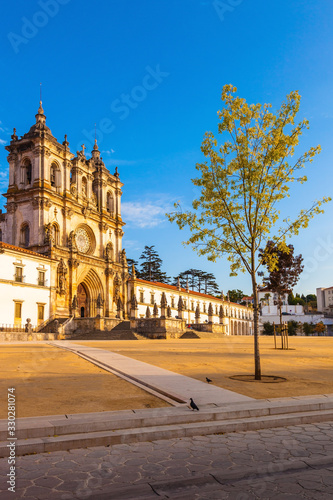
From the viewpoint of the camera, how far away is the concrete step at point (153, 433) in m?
5.74

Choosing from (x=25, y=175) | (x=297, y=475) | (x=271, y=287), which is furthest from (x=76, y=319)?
(x=297, y=475)

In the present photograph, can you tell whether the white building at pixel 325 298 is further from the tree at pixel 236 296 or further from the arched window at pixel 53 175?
the arched window at pixel 53 175

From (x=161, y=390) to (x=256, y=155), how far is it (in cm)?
726

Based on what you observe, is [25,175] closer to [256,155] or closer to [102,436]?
[256,155]

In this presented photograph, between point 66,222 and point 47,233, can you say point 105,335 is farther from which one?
point 66,222

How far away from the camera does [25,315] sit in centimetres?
4491

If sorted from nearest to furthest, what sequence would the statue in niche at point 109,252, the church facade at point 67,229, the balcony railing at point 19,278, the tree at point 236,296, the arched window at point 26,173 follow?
the balcony railing at point 19,278, the church facade at point 67,229, the arched window at point 26,173, the statue in niche at point 109,252, the tree at point 236,296

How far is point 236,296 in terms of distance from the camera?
137625 millimetres

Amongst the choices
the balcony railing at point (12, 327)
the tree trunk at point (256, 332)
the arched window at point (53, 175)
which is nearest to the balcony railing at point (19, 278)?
the balcony railing at point (12, 327)

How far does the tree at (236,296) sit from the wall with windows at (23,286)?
93.4 m

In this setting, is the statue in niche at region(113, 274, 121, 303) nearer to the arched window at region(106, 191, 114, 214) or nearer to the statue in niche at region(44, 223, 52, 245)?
the arched window at region(106, 191, 114, 214)

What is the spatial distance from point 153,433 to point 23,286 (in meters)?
41.3

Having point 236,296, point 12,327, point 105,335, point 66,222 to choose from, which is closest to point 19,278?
point 12,327

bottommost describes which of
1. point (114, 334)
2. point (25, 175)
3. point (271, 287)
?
point (114, 334)
